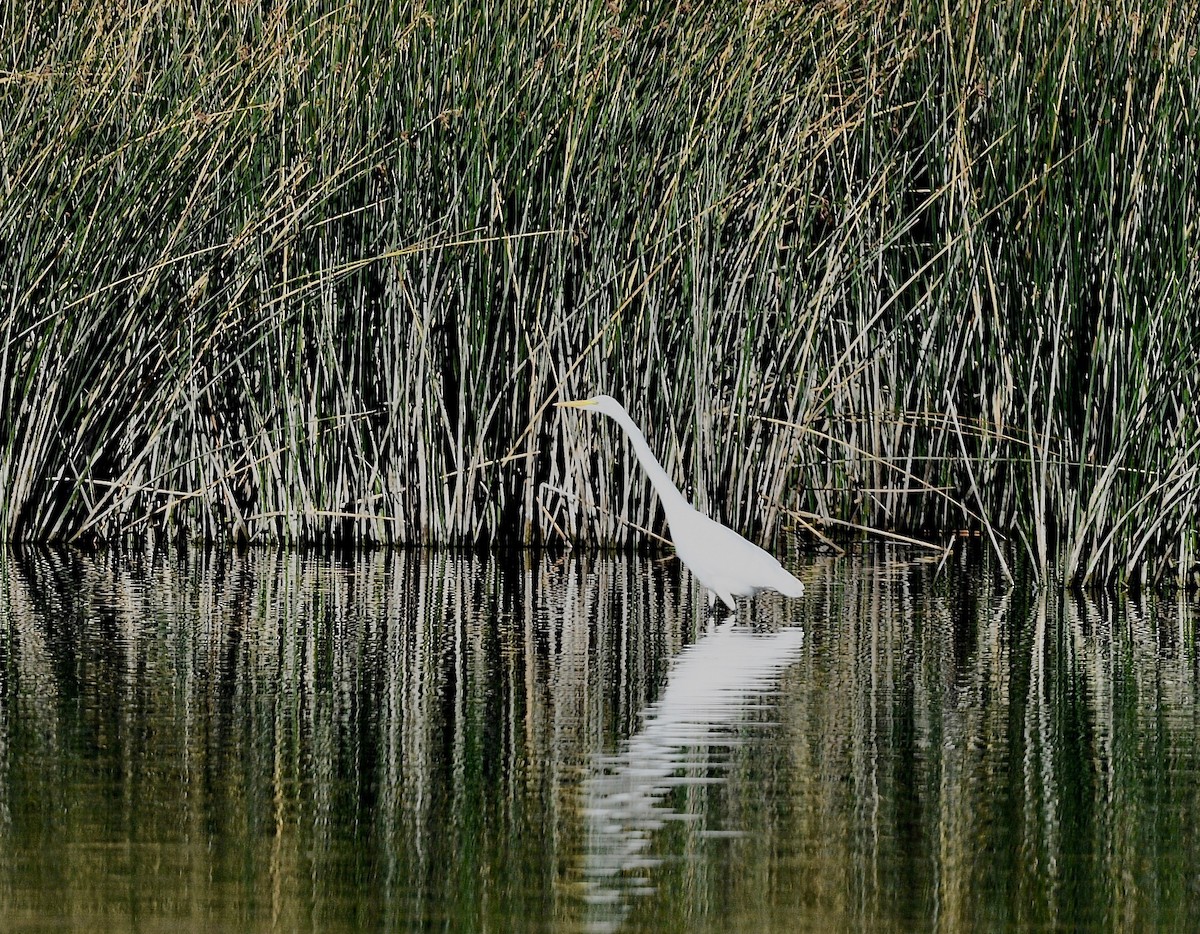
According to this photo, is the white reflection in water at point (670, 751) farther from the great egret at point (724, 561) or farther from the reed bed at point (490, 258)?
the reed bed at point (490, 258)

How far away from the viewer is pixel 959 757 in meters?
4.34

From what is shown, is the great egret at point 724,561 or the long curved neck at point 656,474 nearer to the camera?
the great egret at point 724,561

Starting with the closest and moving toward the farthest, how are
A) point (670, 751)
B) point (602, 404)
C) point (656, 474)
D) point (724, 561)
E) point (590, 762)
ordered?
1. point (590, 762)
2. point (670, 751)
3. point (724, 561)
4. point (656, 474)
5. point (602, 404)

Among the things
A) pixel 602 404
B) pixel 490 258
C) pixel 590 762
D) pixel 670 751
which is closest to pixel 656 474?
pixel 602 404

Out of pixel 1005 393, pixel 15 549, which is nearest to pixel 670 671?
pixel 1005 393

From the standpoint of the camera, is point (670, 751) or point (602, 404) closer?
point (670, 751)

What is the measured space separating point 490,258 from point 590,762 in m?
4.37

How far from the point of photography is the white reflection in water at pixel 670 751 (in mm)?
3389

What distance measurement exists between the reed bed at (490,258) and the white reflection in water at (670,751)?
2.27 m

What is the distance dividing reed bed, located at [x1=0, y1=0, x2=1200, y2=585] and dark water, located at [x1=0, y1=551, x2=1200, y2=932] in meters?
1.48

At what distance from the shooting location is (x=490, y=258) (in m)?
8.38

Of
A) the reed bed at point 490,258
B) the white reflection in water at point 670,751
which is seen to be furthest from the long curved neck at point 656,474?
the reed bed at point 490,258

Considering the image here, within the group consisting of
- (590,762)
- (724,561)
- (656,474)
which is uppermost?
(656,474)

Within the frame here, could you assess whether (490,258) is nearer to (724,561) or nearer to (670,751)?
(724,561)
